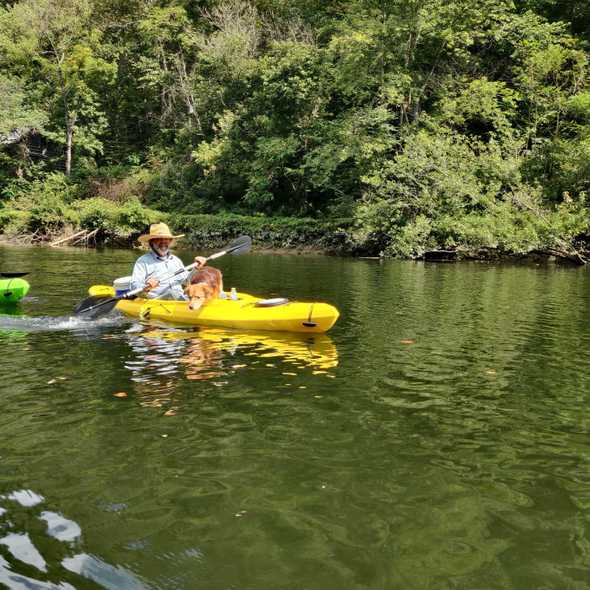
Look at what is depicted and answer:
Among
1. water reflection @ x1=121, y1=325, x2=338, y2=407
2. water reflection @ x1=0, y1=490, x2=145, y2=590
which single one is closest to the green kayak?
water reflection @ x1=121, y1=325, x2=338, y2=407

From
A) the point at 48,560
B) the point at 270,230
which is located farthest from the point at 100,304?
the point at 270,230

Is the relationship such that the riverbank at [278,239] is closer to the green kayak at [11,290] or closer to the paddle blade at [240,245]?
the paddle blade at [240,245]

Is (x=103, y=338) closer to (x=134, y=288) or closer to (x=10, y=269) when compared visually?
(x=134, y=288)

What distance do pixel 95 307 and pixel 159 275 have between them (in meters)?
0.99

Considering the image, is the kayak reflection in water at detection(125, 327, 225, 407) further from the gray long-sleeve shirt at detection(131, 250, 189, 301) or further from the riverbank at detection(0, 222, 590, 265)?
the riverbank at detection(0, 222, 590, 265)

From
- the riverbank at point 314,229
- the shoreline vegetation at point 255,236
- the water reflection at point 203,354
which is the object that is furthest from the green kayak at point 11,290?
the shoreline vegetation at point 255,236

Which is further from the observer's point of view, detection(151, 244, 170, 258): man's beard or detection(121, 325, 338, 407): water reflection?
detection(151, 244, 170, 258): man's beard

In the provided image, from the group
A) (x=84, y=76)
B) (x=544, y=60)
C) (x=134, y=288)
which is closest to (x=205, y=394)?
(x=134, y=288)

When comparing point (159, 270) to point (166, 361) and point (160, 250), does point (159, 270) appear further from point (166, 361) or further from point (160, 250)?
point (166, 361)

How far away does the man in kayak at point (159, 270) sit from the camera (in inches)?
356

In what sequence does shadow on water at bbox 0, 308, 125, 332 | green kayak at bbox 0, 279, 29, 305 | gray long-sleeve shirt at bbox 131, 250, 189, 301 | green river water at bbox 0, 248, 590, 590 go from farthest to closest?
green kayak at bbox 0, 279, 29, 305 < gray long-sleeve shirt at bbox 131, 250, 189, 301 < shadow on water at bbox 0, 308, 125, 332 < green river water at bbox 0, 248, 590, 590

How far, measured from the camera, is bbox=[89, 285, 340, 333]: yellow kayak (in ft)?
25.3

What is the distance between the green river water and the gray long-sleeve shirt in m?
1.20

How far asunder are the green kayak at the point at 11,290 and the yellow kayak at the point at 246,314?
2446 millimetres
